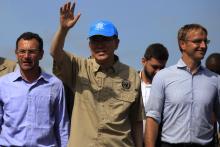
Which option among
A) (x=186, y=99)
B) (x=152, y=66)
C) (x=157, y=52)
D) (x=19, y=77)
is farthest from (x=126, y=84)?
(x=157, y=52)

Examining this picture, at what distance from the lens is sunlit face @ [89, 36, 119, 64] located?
6281 millimetres

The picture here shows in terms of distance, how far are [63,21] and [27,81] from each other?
988mm

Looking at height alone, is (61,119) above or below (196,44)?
below

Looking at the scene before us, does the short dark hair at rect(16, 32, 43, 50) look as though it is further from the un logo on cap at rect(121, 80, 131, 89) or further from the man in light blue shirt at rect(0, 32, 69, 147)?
the un logo on cap at rect(121, 80, 131, 89)

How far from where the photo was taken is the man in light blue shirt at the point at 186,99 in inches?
250

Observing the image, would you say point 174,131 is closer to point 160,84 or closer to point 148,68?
point 160,84

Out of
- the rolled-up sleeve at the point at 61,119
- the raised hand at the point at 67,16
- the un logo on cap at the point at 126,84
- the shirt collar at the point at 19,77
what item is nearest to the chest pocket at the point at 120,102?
the un logo on cap at the point at 126,84

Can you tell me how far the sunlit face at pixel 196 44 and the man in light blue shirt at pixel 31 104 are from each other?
66.9 inches

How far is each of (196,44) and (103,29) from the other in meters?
1.20

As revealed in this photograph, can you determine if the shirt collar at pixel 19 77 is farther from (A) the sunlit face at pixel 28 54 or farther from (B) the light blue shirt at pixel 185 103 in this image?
(B) the light blue shirt at pixel 185 103

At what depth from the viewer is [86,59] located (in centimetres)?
648

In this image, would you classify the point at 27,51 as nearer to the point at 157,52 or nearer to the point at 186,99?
the point at 186,99

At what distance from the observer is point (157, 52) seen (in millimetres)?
8297

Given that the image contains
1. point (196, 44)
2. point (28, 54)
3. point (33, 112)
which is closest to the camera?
point (33, 112)
